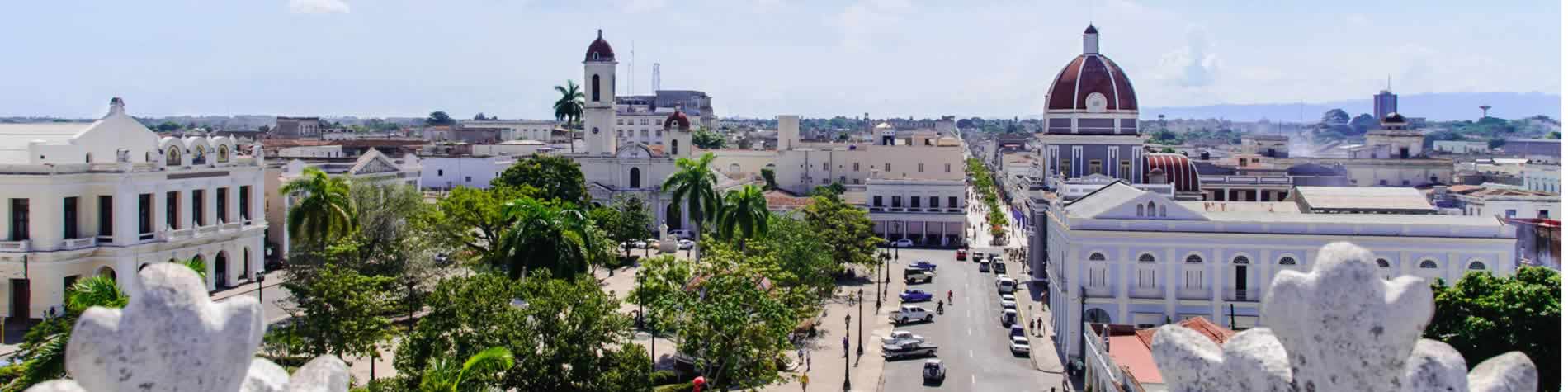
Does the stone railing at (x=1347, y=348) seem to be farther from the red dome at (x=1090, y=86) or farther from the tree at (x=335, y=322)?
the red dome at (x=1090, y=86)

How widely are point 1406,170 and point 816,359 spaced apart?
75.9 metres

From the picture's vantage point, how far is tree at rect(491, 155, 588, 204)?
7369 cm

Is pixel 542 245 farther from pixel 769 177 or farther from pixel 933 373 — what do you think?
pixel 769 177

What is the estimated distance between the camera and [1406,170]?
3917 inches

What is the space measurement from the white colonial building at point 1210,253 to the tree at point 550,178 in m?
37.4

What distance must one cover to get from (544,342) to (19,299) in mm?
28422

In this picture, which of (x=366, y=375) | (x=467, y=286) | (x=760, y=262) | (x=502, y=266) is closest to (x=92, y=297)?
(x=467, y=286)

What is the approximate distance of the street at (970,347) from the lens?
125ft

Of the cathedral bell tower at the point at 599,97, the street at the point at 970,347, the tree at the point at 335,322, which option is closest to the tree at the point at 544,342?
the tree at the point at 335,322

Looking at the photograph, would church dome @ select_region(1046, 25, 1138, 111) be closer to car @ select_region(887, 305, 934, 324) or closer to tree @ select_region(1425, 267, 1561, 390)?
car @ select_region(887, 305, 934, 324)

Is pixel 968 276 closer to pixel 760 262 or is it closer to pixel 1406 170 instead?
pixel 760 262

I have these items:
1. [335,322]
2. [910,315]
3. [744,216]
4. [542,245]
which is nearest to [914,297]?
[910,315]

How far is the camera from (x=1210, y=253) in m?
41.7

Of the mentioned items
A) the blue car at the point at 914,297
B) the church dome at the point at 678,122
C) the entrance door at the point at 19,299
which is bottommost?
the blue car at the point at 914,297
